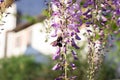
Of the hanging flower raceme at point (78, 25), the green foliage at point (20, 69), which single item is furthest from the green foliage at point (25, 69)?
the hanging flower raceme at point (78, 25)

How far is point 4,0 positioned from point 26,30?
88.0ft

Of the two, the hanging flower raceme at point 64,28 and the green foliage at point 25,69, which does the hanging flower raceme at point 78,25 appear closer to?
the hanging flower raceme at point 64,28

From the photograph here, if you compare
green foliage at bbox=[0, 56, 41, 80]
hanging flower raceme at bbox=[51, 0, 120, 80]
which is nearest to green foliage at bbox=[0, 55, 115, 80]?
green foliage at bbox=[0, 56, 41, 80]

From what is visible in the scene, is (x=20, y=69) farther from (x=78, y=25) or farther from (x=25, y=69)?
(x=78, y=25)

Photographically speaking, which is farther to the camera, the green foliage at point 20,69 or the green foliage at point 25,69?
the green foliage at point 20,69

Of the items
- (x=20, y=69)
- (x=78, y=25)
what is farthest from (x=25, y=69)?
(x=78, y=25)

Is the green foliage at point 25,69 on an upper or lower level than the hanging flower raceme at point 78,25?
lower

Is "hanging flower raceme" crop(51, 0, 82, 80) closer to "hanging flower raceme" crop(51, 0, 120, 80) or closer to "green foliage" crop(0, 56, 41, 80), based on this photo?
"hanging flower raceme" crop(51, 0, 120, 80)

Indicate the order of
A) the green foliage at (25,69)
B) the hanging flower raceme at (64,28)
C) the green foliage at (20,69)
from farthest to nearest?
the green foliage at (20,69) < the green foliage at (25,69) < the hanging flower raceme at (64,28)

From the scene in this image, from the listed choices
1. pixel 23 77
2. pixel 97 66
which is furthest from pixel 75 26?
pixel 23 77

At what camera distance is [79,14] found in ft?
9.85

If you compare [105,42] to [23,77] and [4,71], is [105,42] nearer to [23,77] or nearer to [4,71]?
[23,77]

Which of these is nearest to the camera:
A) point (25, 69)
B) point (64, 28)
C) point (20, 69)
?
point (64, 28)

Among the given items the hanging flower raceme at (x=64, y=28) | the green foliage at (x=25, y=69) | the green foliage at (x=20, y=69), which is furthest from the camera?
the green foliage at (x=20, y=69)
